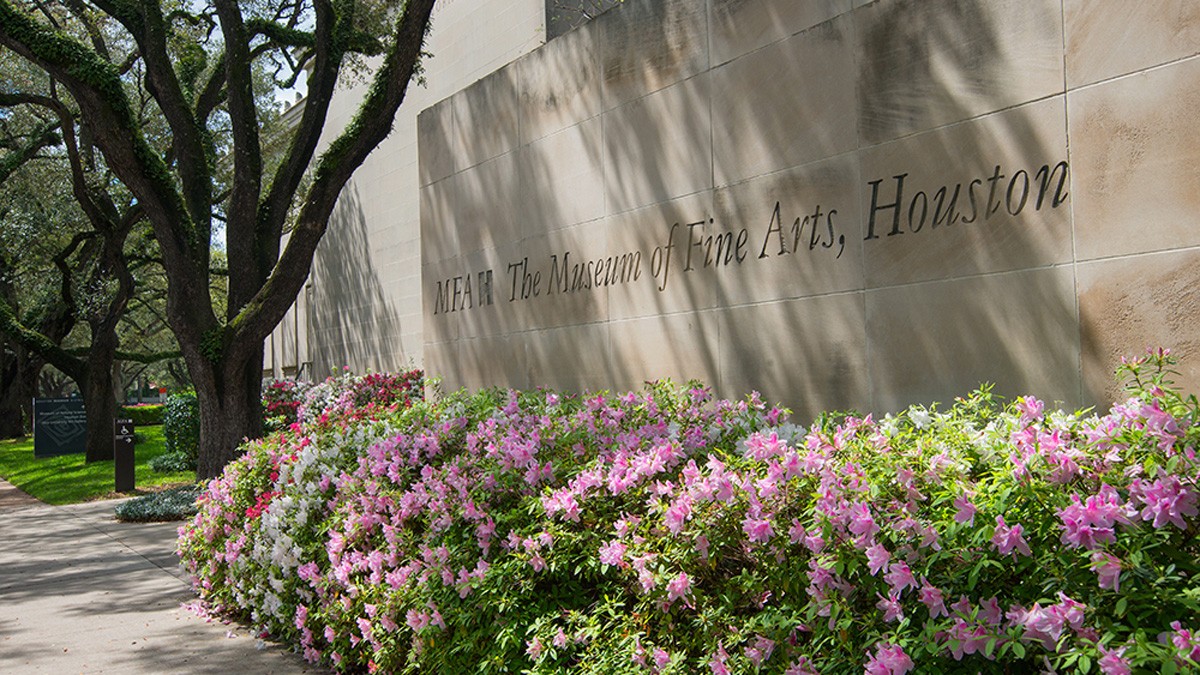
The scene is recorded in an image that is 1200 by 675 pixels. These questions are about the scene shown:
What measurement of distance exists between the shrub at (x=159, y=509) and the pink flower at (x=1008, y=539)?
12.5 m

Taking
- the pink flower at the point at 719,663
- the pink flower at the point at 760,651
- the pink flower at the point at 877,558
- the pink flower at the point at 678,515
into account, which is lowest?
the pink flower at the point at 719,663

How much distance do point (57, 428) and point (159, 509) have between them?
15360mm

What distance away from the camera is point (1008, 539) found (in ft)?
9.32

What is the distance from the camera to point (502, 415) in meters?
6.36

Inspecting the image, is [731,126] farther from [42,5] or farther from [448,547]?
[42,5]

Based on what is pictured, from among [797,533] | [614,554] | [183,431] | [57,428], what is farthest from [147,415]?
[797,533]

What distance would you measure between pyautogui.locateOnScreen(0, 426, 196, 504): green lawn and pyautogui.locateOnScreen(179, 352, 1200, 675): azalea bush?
12.9m

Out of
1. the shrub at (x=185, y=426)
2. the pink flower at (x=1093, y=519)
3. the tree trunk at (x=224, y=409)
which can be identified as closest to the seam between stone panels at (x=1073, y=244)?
the pink flower at (x=1093, y=519)

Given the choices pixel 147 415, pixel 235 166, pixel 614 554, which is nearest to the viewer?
pixel 614 554

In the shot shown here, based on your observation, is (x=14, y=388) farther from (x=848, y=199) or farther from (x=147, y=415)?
(x=848, y=199)

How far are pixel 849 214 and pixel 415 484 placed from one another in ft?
9.46

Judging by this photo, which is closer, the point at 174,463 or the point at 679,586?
the point at 679,586

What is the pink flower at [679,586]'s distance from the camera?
12.2ft

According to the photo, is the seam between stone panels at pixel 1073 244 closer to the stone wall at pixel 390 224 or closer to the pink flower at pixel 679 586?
the pink flower at pixel 679 586
